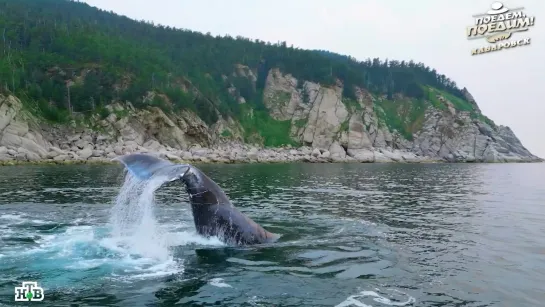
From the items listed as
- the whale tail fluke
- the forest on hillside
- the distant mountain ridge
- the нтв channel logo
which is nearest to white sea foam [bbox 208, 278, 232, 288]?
the whale tail fluke

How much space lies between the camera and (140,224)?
18.8 m

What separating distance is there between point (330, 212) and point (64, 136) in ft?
255

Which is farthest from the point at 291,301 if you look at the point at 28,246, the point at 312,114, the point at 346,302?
the point at 312,114

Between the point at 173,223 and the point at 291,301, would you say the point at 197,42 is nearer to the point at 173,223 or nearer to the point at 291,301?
the point at 173,223

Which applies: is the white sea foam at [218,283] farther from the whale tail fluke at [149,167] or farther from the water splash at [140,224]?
the whale tail fluke at [149,167]

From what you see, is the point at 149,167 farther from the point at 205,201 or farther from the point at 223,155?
the point at 223,155

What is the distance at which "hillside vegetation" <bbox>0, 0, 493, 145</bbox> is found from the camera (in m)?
104

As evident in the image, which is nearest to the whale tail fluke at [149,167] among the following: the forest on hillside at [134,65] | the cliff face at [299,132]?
the cliff face at [299,132]

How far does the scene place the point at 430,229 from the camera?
22.2m

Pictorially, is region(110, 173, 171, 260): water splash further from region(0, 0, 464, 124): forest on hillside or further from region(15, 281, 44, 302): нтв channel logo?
region(0, 0, 464, 124): forest on hillside

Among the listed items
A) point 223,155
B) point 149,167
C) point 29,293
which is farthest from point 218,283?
point 223,155

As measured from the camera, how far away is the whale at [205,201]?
14.8 metres

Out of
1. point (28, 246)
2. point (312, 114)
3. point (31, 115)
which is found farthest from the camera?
point (312, 114)

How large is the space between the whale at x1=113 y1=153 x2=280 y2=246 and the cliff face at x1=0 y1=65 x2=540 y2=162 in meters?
65.3
